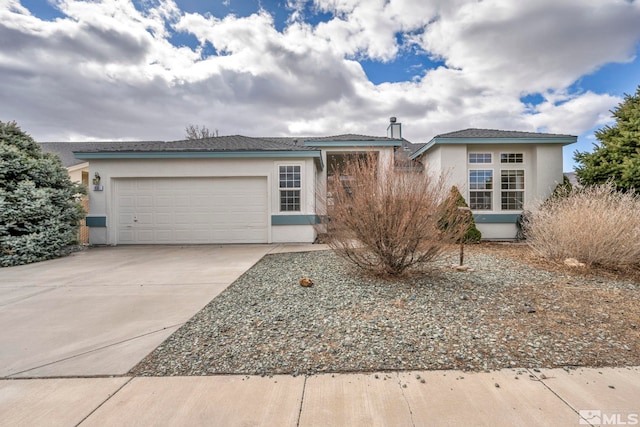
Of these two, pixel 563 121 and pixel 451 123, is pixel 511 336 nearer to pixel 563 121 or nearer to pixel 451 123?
pixel 563 121

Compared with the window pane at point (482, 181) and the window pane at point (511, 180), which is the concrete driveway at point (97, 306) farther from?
the window pane at point (511, 180)

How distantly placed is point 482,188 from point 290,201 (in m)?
7.11

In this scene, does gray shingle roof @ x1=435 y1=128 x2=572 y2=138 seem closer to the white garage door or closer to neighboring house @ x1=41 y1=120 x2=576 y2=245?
neighboring house @ x1=41 y1=120 x2=576 y2=245

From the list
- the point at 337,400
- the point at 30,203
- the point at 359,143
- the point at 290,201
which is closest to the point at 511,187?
the point at 359,143

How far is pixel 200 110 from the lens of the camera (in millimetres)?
18953

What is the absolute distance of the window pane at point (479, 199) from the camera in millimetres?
10305

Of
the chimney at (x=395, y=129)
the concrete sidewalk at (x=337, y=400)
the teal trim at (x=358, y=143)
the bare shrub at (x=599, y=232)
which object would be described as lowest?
the concrete sidewalk at (x=337, y=400)

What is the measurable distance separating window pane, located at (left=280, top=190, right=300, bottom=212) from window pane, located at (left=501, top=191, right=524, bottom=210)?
24.9 feet

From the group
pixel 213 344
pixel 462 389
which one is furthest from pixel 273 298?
pixel 462 389

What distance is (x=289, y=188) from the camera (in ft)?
31.8

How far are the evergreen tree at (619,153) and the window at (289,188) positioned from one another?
9176 mm

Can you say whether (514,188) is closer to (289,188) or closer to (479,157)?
(479,157)

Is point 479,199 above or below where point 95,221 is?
above

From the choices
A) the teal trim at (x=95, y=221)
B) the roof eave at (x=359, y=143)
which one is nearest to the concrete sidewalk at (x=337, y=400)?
the teal trim at (x=95, y=221)
